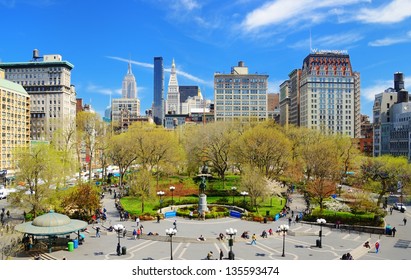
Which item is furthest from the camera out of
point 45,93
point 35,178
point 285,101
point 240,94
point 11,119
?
point 285,101

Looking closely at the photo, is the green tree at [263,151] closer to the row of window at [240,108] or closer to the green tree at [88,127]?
the green tree at [88,127]

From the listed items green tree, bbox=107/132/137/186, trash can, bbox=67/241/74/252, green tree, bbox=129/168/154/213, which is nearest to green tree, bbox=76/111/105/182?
green tree, bbox=107/132/137/186

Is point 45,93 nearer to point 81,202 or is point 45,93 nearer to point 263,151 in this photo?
point 263,151

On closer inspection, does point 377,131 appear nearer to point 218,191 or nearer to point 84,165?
point 218,191

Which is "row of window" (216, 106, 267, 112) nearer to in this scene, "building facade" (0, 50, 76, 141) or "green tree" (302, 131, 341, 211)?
"building facade" (0, 50, 76, 141)

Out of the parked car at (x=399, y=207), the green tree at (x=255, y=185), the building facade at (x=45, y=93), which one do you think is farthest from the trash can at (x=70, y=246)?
the building facade at (x=45, y=93)

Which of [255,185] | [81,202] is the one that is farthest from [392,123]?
[81,202]
